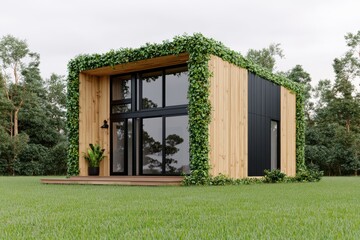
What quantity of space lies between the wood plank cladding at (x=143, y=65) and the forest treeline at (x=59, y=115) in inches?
469

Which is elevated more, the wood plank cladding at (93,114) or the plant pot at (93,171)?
the wood plank cladding at (93,114)

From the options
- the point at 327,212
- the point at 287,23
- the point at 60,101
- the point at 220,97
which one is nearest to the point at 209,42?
the point at 220,97

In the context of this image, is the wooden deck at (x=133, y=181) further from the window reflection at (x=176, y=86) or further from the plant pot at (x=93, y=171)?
the window reflection at (x=176, y=86)

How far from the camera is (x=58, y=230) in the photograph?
8.67 feet

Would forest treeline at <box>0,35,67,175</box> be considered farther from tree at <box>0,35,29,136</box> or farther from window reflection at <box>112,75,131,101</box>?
window reflection at <box>112,75,131,101</box>

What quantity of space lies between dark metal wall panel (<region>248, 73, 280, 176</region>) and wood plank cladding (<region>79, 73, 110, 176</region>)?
14.5 feet

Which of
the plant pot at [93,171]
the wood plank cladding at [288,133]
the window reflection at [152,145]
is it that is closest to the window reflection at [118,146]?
the plant pot at [93,171]

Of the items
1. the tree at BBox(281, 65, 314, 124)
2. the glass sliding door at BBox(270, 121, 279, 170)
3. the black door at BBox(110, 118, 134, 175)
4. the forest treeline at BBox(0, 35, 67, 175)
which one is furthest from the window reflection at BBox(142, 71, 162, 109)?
the tree at BBox(281, 65, 314, 124)

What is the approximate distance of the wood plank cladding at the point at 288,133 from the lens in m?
13.0

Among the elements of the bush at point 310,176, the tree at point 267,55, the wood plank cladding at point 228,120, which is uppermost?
the tree at point 267,55

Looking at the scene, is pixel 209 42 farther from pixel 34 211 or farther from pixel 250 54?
pixel 250 54

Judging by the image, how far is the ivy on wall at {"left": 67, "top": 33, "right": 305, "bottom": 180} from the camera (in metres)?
8.97

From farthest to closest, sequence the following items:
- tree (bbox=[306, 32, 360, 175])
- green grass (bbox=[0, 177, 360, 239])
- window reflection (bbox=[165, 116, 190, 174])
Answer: tree (bbox=[306, 32, 360, 175]), window reflection (bbox=[165, 116, 190, 174]), green grass (bbox=[0, 177, 360, 239])

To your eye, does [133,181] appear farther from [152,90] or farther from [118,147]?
[152,90]
